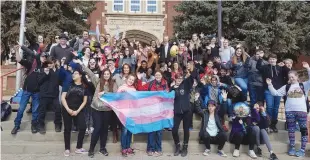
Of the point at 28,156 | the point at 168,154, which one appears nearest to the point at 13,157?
the point at 28,156

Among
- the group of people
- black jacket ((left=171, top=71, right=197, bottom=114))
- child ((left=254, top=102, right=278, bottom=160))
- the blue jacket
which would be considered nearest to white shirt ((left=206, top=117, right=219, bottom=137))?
the group of people

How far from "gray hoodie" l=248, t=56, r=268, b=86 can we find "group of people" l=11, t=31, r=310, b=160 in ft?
0.08

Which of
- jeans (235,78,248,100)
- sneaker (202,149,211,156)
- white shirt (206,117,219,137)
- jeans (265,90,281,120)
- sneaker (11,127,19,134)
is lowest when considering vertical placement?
sneaker (202,149,211,156)

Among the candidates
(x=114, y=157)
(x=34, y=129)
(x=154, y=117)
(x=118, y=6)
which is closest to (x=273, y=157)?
(x=154, y=117)

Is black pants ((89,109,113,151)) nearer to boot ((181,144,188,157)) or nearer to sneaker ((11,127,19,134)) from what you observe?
boot ((181,144,188,157))

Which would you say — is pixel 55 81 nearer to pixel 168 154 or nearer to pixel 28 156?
pixel 28 156

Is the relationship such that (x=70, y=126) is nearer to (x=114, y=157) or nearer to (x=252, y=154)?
(x=114, y=157)

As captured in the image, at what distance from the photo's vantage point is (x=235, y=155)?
271 inches

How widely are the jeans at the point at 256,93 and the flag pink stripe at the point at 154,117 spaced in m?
2.38

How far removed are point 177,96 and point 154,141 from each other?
116 centimetres

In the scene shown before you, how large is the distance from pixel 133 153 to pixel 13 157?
2587 mm

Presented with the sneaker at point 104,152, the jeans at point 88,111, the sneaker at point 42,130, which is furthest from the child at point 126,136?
the sneaker at point 42,130

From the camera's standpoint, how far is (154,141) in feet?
23.0

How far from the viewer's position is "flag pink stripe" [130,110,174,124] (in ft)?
23.3
